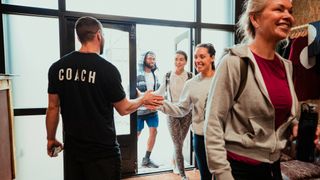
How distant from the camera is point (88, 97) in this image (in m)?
1.43

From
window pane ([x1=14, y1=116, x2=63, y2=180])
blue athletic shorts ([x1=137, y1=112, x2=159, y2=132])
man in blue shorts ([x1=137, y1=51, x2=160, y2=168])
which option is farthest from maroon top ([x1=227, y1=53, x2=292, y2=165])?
blue athletic shorts ([x1=137, y1=112, x2=159, y2=132])

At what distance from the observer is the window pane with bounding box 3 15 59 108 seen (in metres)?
2.61

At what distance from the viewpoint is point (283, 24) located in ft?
2.98

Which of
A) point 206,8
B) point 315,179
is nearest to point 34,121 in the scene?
point 206,8

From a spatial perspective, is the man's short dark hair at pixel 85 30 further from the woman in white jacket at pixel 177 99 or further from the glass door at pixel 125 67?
the woman in white jacket at pixel 177 99

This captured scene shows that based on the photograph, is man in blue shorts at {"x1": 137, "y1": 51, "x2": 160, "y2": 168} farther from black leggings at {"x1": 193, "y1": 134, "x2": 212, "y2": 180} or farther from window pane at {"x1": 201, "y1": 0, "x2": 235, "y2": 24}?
black leggings at {"x1": 193, "y1": 134, "x2": 212, "y2": 180}

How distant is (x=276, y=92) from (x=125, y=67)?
2.31 metres

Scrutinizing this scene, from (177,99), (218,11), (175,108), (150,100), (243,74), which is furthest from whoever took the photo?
(218,11)

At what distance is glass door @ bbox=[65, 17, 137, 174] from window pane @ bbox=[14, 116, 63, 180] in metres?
0.73

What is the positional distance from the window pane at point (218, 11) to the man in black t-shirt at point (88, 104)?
2159 millimetres

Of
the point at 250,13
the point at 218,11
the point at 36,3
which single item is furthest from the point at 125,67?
the point at 250,13

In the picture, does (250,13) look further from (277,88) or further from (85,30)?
(85,30)

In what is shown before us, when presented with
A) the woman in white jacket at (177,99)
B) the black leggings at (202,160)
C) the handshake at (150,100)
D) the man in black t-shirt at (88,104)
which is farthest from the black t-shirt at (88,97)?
the woman in white jacket at (177,99)

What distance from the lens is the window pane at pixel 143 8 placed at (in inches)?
111
